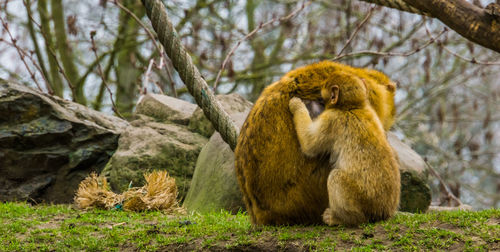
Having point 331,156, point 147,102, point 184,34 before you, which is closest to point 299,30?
point 184,34

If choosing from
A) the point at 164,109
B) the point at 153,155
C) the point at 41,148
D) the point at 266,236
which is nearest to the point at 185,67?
the point at 266,236

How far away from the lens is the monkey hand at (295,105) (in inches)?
170

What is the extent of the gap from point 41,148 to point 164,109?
227cm

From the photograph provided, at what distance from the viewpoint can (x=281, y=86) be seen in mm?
4547

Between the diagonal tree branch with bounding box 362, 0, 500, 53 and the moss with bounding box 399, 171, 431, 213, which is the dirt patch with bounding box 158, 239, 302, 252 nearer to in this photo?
the diagonal tree branch with bounding box 362, 0, 500, 53

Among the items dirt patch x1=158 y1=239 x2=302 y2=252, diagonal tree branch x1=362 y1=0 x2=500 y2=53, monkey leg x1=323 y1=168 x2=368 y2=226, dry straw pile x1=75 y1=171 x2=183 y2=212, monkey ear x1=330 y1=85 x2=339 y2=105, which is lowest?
dry straw pile x1=75 y1=171 x2=183 y2=212

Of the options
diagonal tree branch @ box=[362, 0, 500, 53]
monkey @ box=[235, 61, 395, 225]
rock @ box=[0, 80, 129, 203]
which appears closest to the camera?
diagonal tree branch @ box=[362, 0, 500, 53]

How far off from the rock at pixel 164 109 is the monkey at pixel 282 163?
5.36m

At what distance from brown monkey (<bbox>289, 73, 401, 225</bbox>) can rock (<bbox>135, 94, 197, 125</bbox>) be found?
5729mm

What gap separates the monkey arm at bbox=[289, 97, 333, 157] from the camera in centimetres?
415

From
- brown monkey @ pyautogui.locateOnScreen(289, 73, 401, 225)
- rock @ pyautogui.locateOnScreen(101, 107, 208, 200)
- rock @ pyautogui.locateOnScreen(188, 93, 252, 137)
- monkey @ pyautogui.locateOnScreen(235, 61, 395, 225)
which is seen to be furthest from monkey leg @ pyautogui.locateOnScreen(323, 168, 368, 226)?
rock @ pyautogui.locateOnScreen(188, 93, 252, 137)

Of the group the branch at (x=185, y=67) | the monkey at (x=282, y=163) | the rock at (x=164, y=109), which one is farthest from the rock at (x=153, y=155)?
the monkey at (x=282, y=163)

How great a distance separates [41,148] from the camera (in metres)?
9.00

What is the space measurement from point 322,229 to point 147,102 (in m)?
6.49
